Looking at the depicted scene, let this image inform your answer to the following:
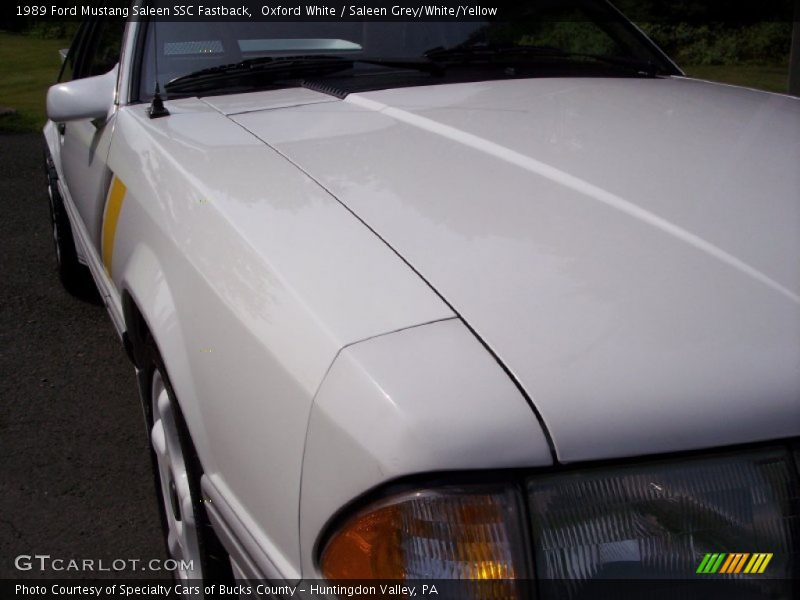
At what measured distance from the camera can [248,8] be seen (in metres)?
2.59

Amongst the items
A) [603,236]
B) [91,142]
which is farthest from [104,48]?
[603,236]

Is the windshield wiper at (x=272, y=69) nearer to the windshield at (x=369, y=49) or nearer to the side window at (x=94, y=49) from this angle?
the windshield at (x=369, y=49)

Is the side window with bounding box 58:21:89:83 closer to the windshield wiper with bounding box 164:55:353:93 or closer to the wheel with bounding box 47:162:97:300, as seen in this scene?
the wheel with bounding box 47:162:97:300

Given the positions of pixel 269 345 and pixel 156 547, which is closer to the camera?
pixel 269 345

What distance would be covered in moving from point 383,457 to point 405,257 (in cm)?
39

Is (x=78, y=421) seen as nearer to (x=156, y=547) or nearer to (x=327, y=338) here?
(x=156, y=547)

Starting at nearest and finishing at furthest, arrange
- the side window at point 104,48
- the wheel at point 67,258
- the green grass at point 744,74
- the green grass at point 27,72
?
the side window at point 104,48 < the wheel at point 67,258 < the green grass at point 744,74 < the green grass at point 27,72

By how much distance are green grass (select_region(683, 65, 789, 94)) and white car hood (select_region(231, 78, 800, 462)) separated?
7449mm

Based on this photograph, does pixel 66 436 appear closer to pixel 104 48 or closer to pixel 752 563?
pixel 104 48

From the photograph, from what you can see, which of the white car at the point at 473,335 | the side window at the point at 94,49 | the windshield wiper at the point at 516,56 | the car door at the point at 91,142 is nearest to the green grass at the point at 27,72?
the side window at the point at 94,49

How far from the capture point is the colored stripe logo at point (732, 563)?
1.04 m

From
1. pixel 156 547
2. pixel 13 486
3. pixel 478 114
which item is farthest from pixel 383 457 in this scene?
pixel 13 486

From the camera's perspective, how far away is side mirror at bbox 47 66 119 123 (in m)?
2.49

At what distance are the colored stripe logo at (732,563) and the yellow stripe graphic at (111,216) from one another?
5.33ft
